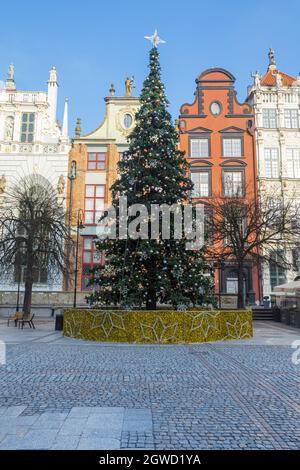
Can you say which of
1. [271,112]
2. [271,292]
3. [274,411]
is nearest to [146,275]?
[274,411]

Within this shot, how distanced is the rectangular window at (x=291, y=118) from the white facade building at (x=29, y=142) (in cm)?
1868

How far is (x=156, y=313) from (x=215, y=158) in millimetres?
21678

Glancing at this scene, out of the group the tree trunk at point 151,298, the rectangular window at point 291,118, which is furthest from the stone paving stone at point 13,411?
the rectangular window at point 291,118

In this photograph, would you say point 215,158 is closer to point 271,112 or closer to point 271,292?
point 271,112

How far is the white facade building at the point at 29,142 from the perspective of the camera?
105 ft

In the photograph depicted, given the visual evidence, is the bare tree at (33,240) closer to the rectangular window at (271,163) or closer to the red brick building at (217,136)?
the red brick building at (217,136)

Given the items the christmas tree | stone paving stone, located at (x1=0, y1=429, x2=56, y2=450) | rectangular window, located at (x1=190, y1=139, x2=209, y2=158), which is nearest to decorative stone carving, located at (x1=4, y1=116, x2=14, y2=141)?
rectangular window, located at (x1=190, y1=139, x2=209, y2=158)

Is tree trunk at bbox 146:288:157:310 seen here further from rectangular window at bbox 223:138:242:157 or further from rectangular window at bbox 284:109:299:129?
rectangular window at bbox 284:109:299:129

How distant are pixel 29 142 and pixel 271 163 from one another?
20.5 m

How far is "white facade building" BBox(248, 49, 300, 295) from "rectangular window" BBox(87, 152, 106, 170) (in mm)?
12926

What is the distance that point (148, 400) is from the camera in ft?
19.9

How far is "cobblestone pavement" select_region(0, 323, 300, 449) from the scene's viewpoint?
4.42m

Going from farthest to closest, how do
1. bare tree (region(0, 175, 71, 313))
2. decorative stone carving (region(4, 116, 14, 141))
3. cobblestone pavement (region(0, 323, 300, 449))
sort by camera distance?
decorative stone carving (region(4, 116, 14, 141)) < bare tree (region(0, 175, 71, 313)) < cobblestone pavement (region(0, 323, 300, 449))

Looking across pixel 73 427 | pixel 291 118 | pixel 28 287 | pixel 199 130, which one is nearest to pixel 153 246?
pixel 28 287
